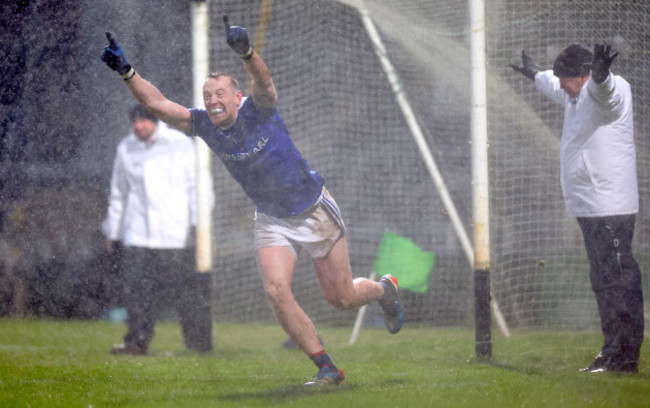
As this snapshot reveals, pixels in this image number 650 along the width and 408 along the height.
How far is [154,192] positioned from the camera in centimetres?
565

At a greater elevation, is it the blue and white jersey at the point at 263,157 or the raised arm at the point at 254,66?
the raised arm at the point at 254,66

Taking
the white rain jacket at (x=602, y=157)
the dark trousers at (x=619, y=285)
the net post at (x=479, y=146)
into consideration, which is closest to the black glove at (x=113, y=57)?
the net post at (x=479, y=146)

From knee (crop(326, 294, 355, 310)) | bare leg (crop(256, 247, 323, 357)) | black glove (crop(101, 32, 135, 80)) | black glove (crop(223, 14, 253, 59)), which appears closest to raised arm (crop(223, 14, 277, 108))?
black glove (crop(223, 14, 253, 59))

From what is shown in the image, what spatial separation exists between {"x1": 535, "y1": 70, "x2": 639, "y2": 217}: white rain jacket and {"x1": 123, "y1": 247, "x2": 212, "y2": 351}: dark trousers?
Result: 2684 mm

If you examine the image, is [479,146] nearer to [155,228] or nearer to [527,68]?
[527,68]

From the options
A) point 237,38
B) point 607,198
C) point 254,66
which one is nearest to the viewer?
point 237,38

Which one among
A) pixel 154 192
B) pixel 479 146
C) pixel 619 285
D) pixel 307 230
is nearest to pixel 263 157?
pixel 307 230

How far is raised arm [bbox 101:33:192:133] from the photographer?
13.5 ft

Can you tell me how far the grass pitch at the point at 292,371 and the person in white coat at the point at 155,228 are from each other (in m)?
0.16

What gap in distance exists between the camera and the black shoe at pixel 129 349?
552 cm

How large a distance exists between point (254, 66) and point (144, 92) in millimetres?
704

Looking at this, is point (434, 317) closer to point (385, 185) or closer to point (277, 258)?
point (385, 185)

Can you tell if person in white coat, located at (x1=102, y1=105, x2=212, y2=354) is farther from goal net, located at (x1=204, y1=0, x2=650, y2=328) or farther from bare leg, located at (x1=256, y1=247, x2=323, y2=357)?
bare leg, located at (x1=256, y1=247, x2=323, y2=357)

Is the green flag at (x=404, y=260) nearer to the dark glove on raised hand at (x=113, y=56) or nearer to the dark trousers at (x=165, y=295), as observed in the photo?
the dark trousers at (x=165, y=295)
